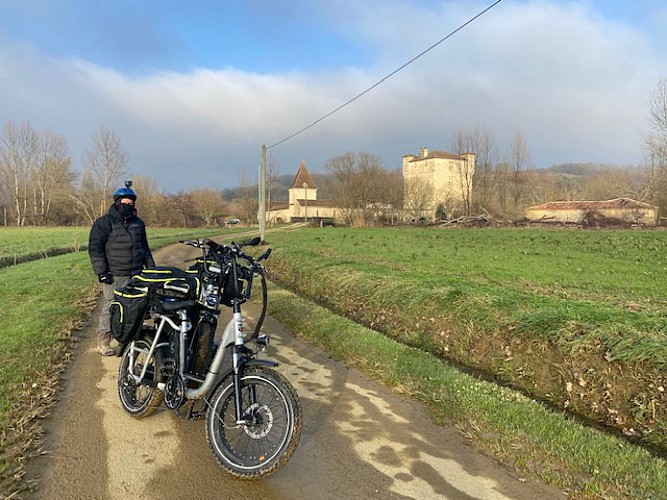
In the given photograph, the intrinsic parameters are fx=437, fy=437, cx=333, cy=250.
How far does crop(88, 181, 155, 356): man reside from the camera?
5.54 meters

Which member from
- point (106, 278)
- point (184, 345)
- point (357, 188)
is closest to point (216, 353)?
point (184, 345)

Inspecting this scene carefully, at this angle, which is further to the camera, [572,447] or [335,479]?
[572,447]

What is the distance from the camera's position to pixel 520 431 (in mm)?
3822

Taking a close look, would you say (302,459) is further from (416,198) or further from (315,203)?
→ (315,203)

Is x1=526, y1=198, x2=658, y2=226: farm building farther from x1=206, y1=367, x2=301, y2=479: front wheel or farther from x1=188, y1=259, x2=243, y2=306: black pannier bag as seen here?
x1=206, y1=367, x2=301, y2=479: front wheel

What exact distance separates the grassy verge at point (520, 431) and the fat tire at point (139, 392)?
8.53ft

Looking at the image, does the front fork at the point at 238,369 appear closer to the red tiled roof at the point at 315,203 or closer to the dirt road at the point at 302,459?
the dirt road at the point at 302,459

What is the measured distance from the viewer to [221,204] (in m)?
78.0

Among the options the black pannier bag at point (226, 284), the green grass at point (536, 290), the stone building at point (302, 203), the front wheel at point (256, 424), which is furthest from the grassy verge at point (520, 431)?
the stone building at point (302, 203)

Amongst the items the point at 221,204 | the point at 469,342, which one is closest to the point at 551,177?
the point at 221,204

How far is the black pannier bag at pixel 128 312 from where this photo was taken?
12.6 feet

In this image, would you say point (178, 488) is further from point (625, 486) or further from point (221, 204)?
point (221, 204)

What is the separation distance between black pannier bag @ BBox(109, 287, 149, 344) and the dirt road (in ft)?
2.82

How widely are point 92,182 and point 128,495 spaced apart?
7706cm
